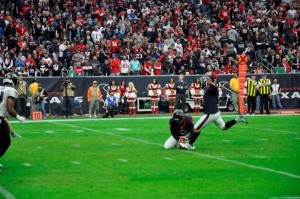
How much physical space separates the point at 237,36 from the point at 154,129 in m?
17.7

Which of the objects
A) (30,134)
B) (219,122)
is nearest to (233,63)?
(30,134)

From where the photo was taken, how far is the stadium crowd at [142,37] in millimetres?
38000

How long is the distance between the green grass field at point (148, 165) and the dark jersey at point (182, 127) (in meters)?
0.45

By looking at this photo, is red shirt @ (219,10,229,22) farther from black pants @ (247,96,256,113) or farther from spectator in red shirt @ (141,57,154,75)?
black pants @ (247,96,256,113)

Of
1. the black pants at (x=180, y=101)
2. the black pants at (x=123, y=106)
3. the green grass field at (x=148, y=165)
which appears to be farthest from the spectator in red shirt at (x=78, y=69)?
the green grass field at (x=148, y=165)

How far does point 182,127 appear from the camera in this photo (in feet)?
62.1

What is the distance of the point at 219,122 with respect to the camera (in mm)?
20016

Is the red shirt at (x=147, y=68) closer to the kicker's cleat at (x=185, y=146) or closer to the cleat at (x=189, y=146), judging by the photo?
the cleat at (x=189, y=146)

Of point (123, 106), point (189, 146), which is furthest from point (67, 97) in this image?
point (189, 146)

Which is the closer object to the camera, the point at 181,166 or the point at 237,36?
the point at 181,166

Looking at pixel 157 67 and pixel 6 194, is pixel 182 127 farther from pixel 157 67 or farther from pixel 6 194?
pixel 157 67

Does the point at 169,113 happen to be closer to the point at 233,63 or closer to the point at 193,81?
the point at 193,81

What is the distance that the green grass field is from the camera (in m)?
12.6

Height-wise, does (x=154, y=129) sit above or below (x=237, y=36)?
below
